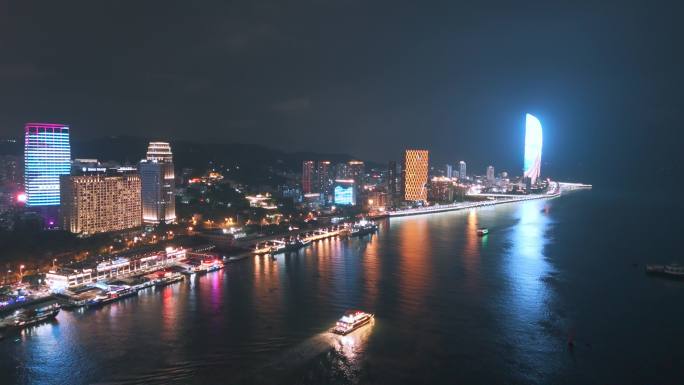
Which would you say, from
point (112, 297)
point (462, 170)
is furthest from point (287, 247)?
point (462, 170)

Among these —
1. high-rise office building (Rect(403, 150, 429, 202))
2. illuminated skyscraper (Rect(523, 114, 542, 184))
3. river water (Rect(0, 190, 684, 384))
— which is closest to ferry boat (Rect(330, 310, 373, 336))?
river water (Rect(0, 190, 684, 384))

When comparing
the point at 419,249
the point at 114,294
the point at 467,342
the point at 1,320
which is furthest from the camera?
the point at 419,249

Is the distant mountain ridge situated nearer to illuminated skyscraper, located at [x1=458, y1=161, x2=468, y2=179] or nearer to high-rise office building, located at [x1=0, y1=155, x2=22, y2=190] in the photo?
high-rise office building, located at [x1=0, y1=155, x2=22, y2=190]

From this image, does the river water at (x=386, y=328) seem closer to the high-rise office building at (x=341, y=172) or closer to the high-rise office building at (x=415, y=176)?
the high-rise office building at (x=415, y=176)

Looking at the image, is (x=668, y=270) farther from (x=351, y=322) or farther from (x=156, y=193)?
(x=156, y=193)

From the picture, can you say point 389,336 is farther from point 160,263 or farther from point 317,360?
point 160,263

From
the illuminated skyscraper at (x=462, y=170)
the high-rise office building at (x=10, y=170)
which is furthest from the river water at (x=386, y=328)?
the illuminated skyscraper at (x=462, y=170)

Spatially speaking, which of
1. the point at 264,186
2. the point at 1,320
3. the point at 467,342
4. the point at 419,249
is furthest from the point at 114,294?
the point at 264,186
